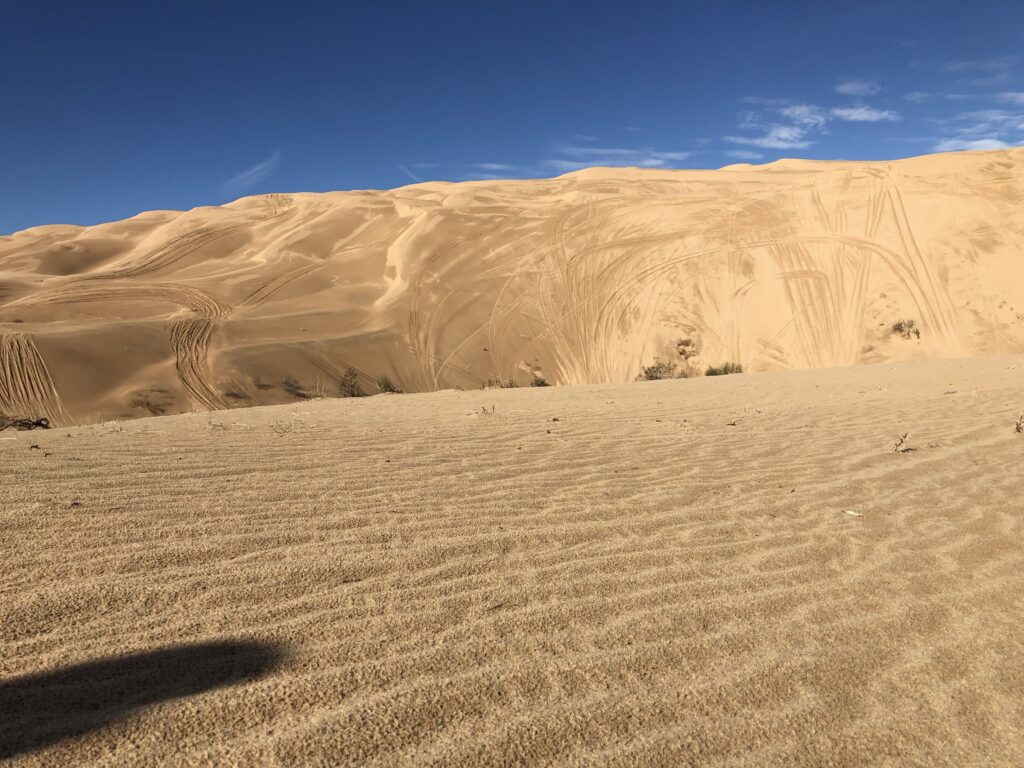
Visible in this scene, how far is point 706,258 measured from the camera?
69.5 feet

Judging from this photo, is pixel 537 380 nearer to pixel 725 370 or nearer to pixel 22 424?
pixel 725 370

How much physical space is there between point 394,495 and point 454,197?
28.5 m

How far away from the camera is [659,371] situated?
663 inches

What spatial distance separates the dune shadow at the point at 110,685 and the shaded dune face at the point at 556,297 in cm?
1222

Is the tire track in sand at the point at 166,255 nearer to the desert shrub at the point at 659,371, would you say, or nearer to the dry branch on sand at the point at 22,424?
the dry branch on sand at the point at 22,424

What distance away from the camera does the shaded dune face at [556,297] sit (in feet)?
49.7

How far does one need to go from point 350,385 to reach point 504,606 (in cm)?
1330

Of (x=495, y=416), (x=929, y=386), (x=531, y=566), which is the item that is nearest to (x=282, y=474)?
(x=531, y=566)

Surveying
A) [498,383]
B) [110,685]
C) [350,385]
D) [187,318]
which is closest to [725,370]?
[498,383]

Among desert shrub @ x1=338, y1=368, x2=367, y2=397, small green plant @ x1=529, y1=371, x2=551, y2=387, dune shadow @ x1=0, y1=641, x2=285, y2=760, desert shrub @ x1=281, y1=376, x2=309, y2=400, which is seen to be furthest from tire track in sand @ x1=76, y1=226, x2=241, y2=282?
dune shadow @ x1=0, y1=641, x2=285, y2=760

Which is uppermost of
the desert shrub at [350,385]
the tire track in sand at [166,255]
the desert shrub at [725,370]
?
the tire track in sand at [166,255]

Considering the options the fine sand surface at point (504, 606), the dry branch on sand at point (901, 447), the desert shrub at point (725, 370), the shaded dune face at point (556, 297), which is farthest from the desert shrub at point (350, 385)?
the dry branch on sand at point (901, 447)

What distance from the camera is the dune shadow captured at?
72.9 inches

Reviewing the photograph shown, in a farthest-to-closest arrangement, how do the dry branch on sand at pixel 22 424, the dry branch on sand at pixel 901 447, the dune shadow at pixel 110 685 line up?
1. the dry branch on sand at pixel 22 424
2. the dry branch on sand at pixel 901 447
3. the dune shadow at pixel 110 685
